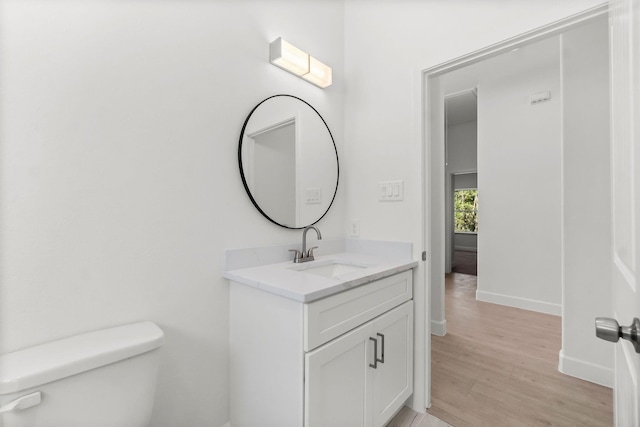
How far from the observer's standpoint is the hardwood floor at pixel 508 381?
1.59 meters

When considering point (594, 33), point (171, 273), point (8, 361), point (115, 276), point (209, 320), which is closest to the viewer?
point (8, 361)

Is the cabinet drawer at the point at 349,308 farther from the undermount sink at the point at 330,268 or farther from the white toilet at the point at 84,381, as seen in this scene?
the white toilet at the point at 84,381

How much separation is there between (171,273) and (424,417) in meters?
1.58

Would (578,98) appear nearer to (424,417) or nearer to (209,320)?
(424,417)

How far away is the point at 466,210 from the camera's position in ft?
23.5

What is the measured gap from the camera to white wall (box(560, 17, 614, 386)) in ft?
6.11

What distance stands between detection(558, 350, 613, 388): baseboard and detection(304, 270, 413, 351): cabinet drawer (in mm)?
1473

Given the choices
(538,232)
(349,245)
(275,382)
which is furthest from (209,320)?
(538,232)

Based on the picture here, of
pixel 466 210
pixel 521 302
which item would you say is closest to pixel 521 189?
pixel 521 302

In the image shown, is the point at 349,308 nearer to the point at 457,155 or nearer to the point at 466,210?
the point at 457,155

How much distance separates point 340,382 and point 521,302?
3245 millimetres

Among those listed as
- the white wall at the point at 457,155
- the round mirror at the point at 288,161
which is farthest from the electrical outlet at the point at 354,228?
the white wall at the point at 457,155

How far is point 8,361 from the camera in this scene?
2.64 feet

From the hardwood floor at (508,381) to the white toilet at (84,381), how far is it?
1549 mm
